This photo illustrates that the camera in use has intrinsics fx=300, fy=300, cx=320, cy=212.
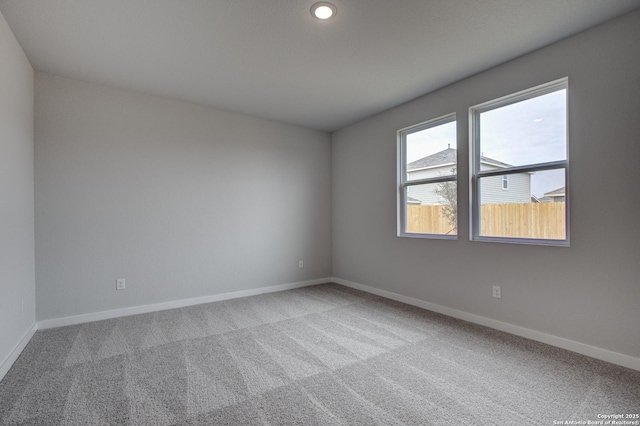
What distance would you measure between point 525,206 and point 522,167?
372mm

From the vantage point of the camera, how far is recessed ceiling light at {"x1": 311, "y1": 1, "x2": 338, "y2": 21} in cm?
209

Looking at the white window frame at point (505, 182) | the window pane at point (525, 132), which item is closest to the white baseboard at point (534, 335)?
the white window frame at point (505, 182)

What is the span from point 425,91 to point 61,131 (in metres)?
4.03

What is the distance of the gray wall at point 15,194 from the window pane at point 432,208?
399 cm

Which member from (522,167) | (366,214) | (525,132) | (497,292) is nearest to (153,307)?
(366,214)

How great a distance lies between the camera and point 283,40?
2.51m

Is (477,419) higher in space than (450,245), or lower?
lower

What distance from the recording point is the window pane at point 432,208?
3500 mm

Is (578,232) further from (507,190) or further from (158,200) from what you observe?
(158,200)

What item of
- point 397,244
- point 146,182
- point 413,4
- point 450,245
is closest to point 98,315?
point 146,182

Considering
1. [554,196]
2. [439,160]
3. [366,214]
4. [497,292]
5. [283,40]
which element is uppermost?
[283,40]

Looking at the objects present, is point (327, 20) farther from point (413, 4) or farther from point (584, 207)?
point (584, 207)

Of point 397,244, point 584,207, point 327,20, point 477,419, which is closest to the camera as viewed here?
point 477,419

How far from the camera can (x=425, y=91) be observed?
3.57 m
